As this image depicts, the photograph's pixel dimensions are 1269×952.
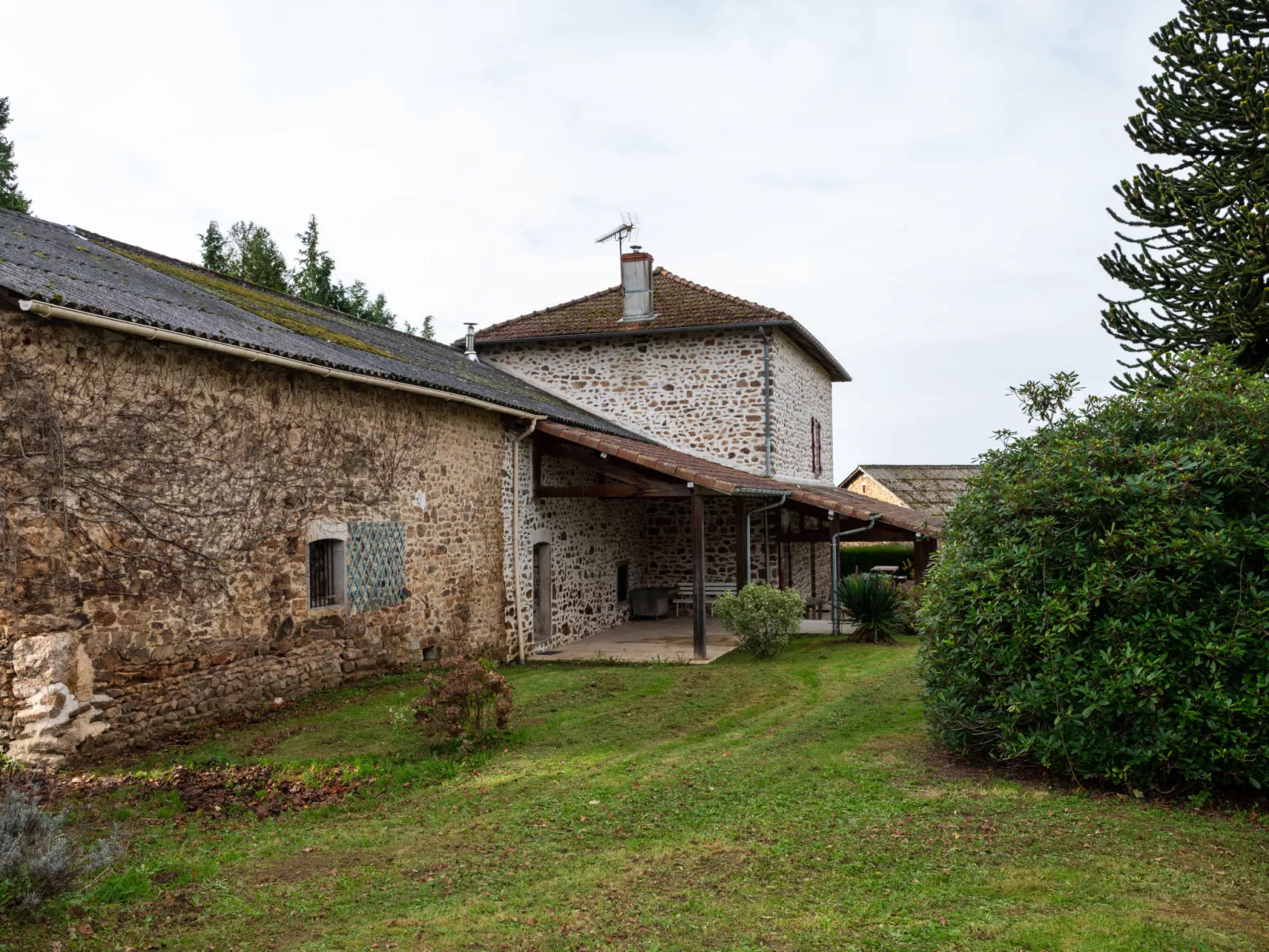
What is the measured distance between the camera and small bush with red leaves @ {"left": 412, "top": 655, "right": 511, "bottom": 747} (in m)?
7.61

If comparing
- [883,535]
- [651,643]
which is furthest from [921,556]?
[651,643]

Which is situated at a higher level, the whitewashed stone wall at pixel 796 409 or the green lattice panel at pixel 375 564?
the whitewashed stone wall at pixel 796 409

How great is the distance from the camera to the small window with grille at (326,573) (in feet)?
32.6

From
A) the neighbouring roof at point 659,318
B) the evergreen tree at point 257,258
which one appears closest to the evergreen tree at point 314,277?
the evergreen tree at point 257,258

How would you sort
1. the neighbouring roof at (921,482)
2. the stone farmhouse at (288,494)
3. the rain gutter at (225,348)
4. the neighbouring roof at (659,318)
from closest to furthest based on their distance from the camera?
the rain gutter at (225,348), the stone farmhouse at (288,494), the neighbouring roof at (659,318), the neighbouring roof at (921,482)

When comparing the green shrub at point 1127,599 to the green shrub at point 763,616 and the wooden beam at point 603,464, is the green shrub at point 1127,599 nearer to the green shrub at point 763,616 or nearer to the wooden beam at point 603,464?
the green shrub at point 763,616

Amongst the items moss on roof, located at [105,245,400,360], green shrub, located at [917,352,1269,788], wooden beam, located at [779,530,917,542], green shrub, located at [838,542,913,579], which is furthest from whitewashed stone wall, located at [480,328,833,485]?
green shrub, located at [917,352,1269,788]

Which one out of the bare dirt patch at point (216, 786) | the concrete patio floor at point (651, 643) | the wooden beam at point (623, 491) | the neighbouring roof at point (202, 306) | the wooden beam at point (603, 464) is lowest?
the bare dirt patch at point (216, 786)

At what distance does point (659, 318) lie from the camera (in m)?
18.7

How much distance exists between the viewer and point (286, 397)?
9.31 meters

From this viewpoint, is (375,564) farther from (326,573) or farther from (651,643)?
(651,643)

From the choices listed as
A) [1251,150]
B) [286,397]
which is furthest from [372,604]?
[1251,150]

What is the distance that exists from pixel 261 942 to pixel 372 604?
260 inches

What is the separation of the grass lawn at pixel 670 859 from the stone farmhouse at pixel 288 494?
3.68ft
